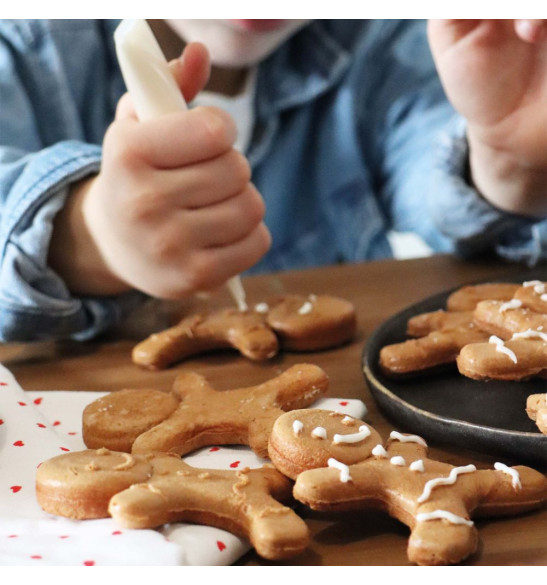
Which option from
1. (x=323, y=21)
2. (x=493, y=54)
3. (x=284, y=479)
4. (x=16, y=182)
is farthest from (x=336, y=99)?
(x=284, y=479)

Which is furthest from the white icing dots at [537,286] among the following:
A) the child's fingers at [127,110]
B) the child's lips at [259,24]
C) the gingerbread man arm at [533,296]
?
the child's lips at [259,24]

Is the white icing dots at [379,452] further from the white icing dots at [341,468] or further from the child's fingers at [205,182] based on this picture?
the child's fingers at [205,182]

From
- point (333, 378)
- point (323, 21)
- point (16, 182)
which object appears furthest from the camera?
point (323, 21)

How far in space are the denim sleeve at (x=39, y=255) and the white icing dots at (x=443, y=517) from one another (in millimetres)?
425

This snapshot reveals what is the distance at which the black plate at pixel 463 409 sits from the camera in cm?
42

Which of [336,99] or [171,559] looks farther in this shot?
[336,99]

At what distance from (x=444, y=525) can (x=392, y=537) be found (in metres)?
0.03

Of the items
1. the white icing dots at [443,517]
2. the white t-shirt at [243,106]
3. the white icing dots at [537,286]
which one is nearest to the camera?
the white icing dots at [443,517]

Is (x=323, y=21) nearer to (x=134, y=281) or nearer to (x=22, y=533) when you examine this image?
(x=134, y=281)

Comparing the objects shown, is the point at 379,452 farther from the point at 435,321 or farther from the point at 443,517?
the point at 435,321

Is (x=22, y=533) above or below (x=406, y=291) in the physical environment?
above

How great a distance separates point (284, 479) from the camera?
401 millimetres

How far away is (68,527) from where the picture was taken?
14.9 inches

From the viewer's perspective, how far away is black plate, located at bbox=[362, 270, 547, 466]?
0.42 metres
